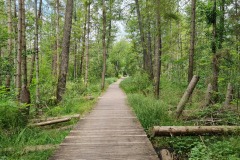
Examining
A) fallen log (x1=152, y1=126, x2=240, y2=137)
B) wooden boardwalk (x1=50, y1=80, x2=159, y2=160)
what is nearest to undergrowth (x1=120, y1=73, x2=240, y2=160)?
fallen log (x1=152, y1=126, x2=240, y2=137)

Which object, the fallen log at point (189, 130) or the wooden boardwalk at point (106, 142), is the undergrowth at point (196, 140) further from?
the wooden boardwalk at point (106, 142)

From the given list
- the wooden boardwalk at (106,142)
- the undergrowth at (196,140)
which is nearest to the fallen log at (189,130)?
the undergrowth at (196,140)

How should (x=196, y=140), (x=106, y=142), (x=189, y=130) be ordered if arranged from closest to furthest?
(x=106, y=142), (x=189, y=130), (x=196, y=140)

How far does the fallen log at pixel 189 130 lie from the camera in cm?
538

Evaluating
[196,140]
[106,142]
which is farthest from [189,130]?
[106,142]

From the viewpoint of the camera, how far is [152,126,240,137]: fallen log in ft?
17.6

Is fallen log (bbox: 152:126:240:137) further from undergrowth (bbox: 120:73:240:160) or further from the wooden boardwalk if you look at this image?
the wooden boardwalk

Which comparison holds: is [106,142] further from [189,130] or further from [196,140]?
[196,140]

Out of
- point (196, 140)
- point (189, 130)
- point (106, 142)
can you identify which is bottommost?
point (196, 140)

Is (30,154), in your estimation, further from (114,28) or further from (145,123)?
(114,28)

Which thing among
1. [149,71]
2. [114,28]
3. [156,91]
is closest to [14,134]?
[156,91]

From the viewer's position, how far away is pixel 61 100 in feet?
35.8

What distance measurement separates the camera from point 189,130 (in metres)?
5.55

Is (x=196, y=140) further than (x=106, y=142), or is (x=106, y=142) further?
(x=196, y=140)
